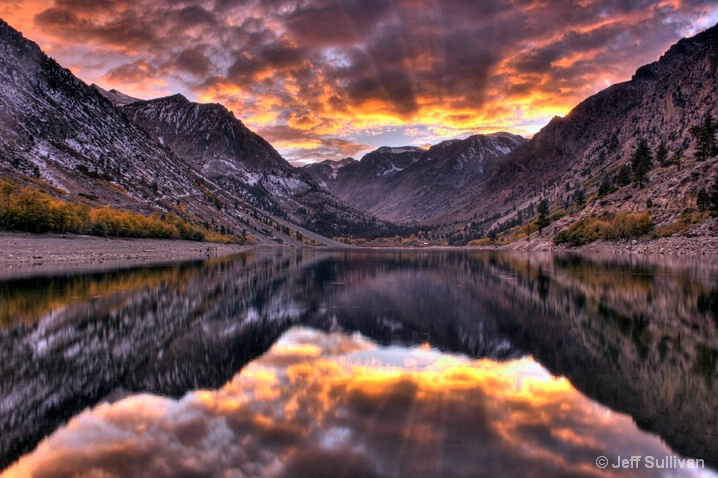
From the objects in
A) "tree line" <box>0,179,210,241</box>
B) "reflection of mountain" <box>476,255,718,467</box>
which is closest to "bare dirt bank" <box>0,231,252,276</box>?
"tree line" <box>0,179,210,241</box>

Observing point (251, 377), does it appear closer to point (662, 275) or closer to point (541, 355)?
point (541, 355)

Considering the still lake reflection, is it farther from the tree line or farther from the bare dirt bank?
the tree line

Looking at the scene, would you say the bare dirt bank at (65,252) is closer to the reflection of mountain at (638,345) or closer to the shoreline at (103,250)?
the shoreline at (103,250)

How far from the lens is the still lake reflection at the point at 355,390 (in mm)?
10289

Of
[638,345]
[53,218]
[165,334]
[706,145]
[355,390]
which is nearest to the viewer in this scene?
[355,390]

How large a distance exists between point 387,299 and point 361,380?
23406 millimetres

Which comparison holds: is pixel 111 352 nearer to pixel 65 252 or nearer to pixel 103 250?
pixel 65 252

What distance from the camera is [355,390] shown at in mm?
15234

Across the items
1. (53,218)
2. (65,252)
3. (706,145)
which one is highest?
(706,145)

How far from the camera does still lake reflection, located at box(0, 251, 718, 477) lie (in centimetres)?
1029

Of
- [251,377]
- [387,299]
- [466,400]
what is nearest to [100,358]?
[251,377]

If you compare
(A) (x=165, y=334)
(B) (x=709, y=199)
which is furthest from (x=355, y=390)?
(B) (x=709, y=199)

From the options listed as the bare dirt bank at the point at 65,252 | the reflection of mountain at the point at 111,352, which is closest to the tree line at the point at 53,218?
the bare dirt bank at the point at 65,252

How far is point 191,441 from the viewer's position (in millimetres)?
11227
